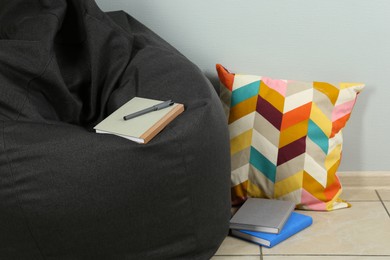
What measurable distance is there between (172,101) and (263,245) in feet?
1.79

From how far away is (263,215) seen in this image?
2119mm

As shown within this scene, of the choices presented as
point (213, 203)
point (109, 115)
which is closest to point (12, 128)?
point (109, 115)

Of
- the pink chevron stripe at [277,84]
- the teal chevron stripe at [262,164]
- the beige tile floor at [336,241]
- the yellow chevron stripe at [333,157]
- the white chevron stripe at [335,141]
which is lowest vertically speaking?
the beige tile floor at [336,241]

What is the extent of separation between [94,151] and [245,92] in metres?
0.75

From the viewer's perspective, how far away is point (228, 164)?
75.7 inches

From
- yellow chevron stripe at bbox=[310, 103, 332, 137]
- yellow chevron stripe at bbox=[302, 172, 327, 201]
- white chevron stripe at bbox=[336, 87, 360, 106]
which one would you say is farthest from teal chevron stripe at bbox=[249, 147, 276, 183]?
white chevron stripe at bbox=[336, 87, 360, 106]

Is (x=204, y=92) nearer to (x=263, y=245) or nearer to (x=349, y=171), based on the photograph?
(x=263, y=245)

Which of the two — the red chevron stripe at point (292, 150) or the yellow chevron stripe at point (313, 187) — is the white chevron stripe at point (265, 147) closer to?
the red chevron stripe at point (292, 150)

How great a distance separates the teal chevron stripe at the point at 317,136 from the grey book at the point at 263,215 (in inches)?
8.9

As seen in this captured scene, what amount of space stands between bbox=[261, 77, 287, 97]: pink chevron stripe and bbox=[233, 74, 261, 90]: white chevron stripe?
0.09ft

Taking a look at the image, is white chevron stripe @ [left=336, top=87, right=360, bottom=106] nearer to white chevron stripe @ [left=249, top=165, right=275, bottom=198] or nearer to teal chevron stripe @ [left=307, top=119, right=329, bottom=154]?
teal chevron stripe @ [left=307, top=119, right=329, bottom=154]

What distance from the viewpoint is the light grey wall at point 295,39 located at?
2.25m

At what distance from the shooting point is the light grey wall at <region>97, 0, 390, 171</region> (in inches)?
88.7

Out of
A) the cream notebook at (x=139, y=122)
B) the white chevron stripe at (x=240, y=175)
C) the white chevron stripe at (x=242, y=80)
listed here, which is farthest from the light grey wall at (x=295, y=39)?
the cream notebook at (x=139, y=122)
